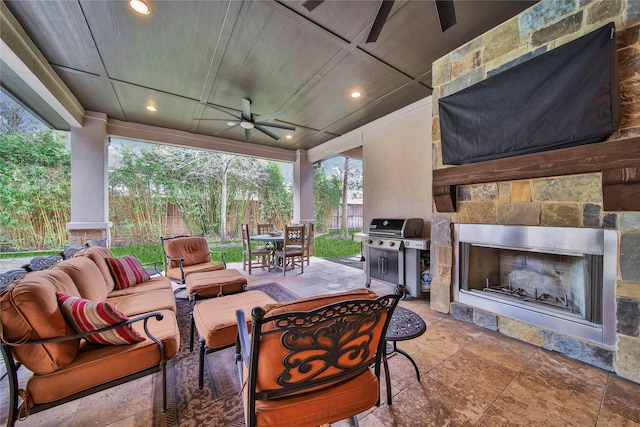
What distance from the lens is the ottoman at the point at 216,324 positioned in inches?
63.9

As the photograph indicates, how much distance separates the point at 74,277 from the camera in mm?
1772

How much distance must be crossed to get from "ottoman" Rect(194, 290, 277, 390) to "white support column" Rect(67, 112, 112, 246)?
339 centimetres

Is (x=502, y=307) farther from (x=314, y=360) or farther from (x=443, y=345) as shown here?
(x=314, y=360)

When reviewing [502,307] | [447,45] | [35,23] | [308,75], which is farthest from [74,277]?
[447,45]

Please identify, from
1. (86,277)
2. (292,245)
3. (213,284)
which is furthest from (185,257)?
(292,245)

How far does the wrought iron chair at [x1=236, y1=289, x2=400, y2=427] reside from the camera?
873 mm

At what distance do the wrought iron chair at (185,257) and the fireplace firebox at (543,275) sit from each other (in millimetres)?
3213

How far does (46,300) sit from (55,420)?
772mm

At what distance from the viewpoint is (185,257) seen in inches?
139

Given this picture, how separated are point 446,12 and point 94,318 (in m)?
2.91

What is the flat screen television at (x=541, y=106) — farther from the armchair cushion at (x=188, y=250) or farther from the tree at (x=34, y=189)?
the tree at (x=34, y=189)

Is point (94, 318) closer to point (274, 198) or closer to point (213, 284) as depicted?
point (213, 284)

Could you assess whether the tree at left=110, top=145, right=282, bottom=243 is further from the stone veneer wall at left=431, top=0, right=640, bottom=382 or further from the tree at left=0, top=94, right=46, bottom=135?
the stone veneer wall at left=431, top=0, right=640, bottom=382

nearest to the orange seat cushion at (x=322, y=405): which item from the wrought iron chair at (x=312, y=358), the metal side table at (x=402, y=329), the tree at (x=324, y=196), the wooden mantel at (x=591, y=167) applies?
the wrought iron chair at (x=312, y=358)
